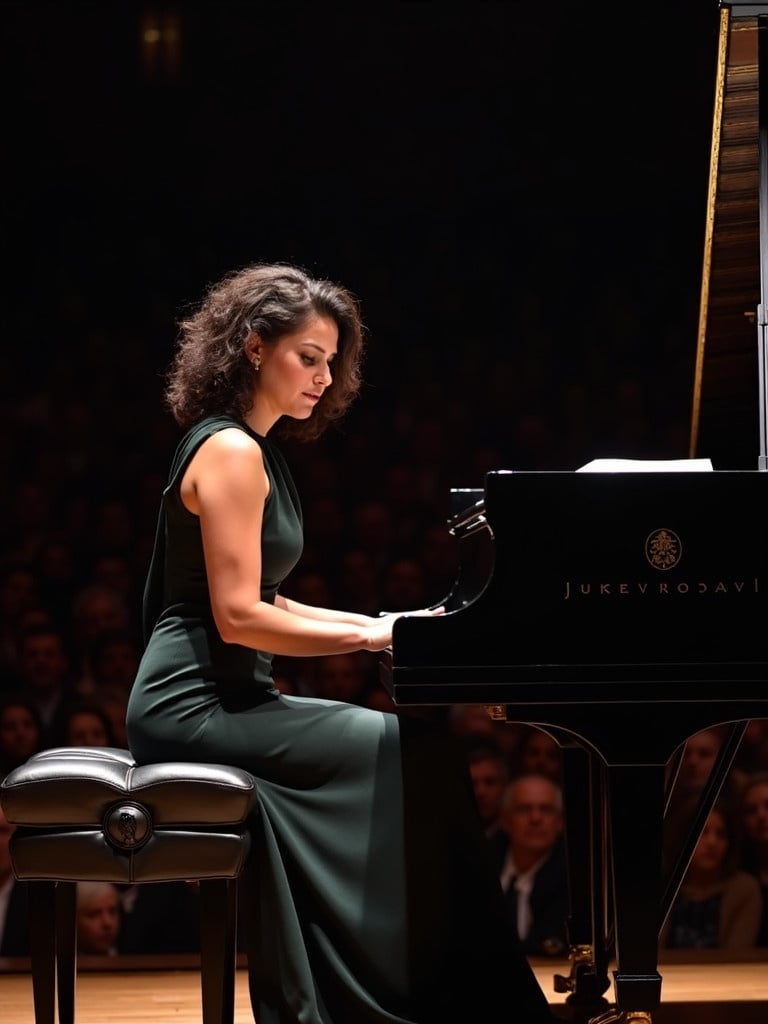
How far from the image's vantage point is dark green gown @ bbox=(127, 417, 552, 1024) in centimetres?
181

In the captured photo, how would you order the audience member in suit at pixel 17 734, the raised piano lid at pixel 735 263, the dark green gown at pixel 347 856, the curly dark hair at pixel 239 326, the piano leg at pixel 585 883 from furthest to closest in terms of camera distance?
the audience member in suit at pixel 17 734 < the piano leg at pixel 585 883 < the curly dark hair at pixel 239 326 < the raised piano lid at pixel 735 263 < the dark green gown at pixel 347 856

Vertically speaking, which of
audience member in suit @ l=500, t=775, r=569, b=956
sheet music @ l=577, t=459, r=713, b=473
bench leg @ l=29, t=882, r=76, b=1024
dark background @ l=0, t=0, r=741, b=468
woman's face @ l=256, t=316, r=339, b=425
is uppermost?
dark background @ l=0, t=0, r=741, b=468

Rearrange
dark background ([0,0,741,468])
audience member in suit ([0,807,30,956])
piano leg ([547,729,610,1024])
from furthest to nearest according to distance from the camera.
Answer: dark background ([0,0,741,468])
audience member in suit ([0,807,30,956])
piano leg ([547,729,610,1024])

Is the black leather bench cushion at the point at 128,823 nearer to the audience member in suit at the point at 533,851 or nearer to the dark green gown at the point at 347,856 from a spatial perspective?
the dark green gown at the point at 347,856

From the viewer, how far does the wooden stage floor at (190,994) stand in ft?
7.60

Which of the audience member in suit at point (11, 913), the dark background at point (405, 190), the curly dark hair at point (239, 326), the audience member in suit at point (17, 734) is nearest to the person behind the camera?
the curly dark hair at point (239, 326)

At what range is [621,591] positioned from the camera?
1.73m

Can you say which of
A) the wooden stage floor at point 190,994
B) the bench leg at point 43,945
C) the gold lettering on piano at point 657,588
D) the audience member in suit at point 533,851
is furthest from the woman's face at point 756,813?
the bench leg at point 43,945

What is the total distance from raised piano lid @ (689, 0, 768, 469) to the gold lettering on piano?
0.35 m

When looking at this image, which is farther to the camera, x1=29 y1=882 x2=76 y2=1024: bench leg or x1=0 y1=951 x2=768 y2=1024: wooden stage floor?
x1=0 y1=951 x2=768 y2=1024: wooden stage floor

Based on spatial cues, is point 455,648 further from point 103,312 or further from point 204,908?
point 103,312

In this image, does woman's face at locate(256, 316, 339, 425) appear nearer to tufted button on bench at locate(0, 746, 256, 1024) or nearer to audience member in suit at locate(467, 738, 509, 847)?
tufted button on bench at locate(0, 746, 256, 1024)

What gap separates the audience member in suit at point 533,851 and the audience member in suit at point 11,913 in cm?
107

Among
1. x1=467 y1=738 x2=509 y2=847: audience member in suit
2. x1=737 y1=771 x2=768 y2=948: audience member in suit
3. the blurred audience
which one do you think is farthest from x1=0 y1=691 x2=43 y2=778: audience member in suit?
x1=737 y1=771 x2=768 y2=948: audience member in suit
